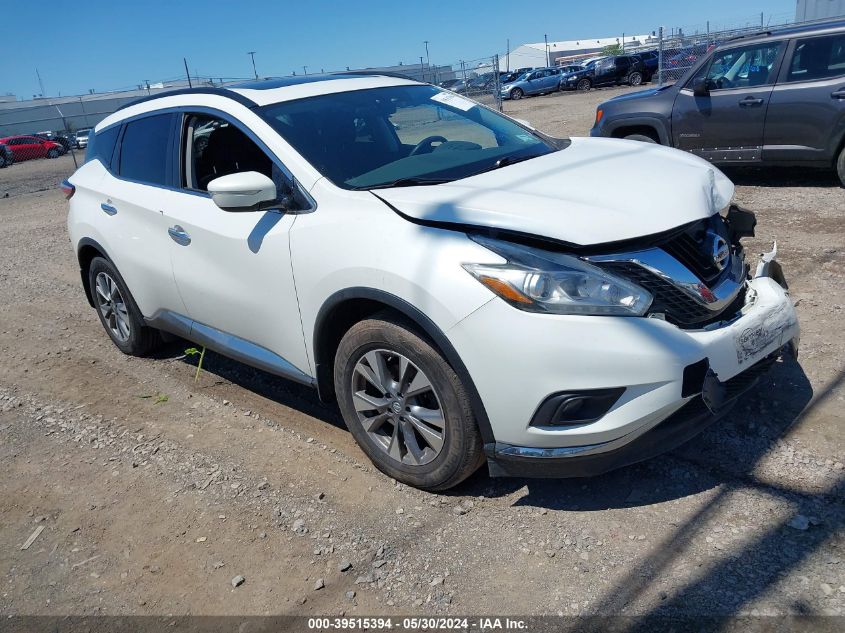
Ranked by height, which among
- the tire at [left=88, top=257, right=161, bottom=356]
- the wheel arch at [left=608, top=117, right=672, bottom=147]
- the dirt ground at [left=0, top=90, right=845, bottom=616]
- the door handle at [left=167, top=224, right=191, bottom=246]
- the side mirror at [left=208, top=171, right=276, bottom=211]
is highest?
the side mirror at [left=208, top=171, right=276, bottom=211]

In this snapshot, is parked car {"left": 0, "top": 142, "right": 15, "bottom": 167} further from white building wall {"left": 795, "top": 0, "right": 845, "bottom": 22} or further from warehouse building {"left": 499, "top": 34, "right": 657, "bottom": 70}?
warehouse building {"left": 499, "top": 34, "right": 657, "bottom": 70}

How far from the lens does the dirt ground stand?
8.59ft

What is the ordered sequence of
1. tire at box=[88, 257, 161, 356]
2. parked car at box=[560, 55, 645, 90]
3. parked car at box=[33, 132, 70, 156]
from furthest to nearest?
1. parked car at box=[33, 132, 70, 156]
2. parked car at box=[560, 55, 645, 90]
3. tire at box=[88, 257, 161, 356]

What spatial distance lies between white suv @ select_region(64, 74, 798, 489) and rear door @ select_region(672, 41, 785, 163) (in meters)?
4.84

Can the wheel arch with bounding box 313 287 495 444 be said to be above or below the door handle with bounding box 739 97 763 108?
below

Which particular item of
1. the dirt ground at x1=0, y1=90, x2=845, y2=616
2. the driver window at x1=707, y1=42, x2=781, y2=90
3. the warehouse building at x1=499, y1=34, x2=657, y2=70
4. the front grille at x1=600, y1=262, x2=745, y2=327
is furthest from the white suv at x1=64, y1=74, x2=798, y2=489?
the warehouse building at x1=499, y1=34, x2=657, y2=70

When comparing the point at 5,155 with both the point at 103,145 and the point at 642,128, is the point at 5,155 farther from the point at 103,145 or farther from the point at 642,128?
the point at 103,145

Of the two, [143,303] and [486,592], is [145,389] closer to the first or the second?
[143,303]

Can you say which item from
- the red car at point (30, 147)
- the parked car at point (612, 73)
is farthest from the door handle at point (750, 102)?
the red car at point (30, 147)

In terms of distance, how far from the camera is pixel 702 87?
27.5 ft

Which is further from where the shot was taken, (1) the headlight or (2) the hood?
(2) the hood

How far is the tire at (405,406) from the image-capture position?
293 cm

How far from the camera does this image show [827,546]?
2609 millimetres

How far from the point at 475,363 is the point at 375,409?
73 centimetres
